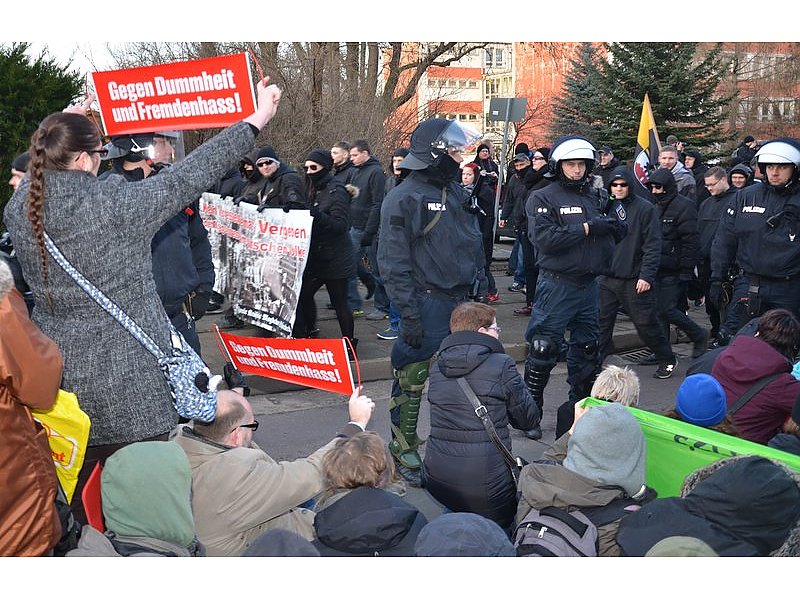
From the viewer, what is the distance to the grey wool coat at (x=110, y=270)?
303 centimetres

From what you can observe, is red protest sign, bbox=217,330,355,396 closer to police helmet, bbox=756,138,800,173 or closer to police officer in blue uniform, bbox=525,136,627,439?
police officer in blue uniform, bbox=525,136,627,439

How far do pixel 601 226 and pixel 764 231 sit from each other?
154cm

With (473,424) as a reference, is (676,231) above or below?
above

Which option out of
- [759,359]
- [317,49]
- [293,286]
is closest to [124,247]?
[759,359]

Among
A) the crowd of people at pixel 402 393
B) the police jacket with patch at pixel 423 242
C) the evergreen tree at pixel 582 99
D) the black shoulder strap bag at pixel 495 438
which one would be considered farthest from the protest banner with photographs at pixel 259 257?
the evergreen tree at pixel 582 99

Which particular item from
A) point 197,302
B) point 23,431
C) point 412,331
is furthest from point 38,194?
point 412,331

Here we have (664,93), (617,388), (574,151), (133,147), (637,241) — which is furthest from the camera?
(664,93)

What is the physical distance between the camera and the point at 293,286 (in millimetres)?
7879

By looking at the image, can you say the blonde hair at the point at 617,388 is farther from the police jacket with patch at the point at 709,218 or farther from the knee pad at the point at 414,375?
the police jacket with patch at the point at 709,218

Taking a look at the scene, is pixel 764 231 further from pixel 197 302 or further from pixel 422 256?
pixel 197 302

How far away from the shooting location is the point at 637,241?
7.54 metres

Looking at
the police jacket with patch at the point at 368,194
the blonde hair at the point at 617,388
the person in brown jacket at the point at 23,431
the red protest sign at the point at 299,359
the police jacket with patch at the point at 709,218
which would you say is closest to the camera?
the person in brown jacket at the point at 23,431

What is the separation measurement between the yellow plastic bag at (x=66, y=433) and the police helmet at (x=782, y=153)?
548cm

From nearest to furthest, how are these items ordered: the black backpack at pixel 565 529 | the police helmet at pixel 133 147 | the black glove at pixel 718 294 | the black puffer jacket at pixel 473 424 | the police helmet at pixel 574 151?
the black backpack at pixel 565 529 → the black puffer jacket at pixel 473 424 → the police helmet at pixel 133 147 → the police helmet at pixel 574 151 → the black glove at pixel 718 294
